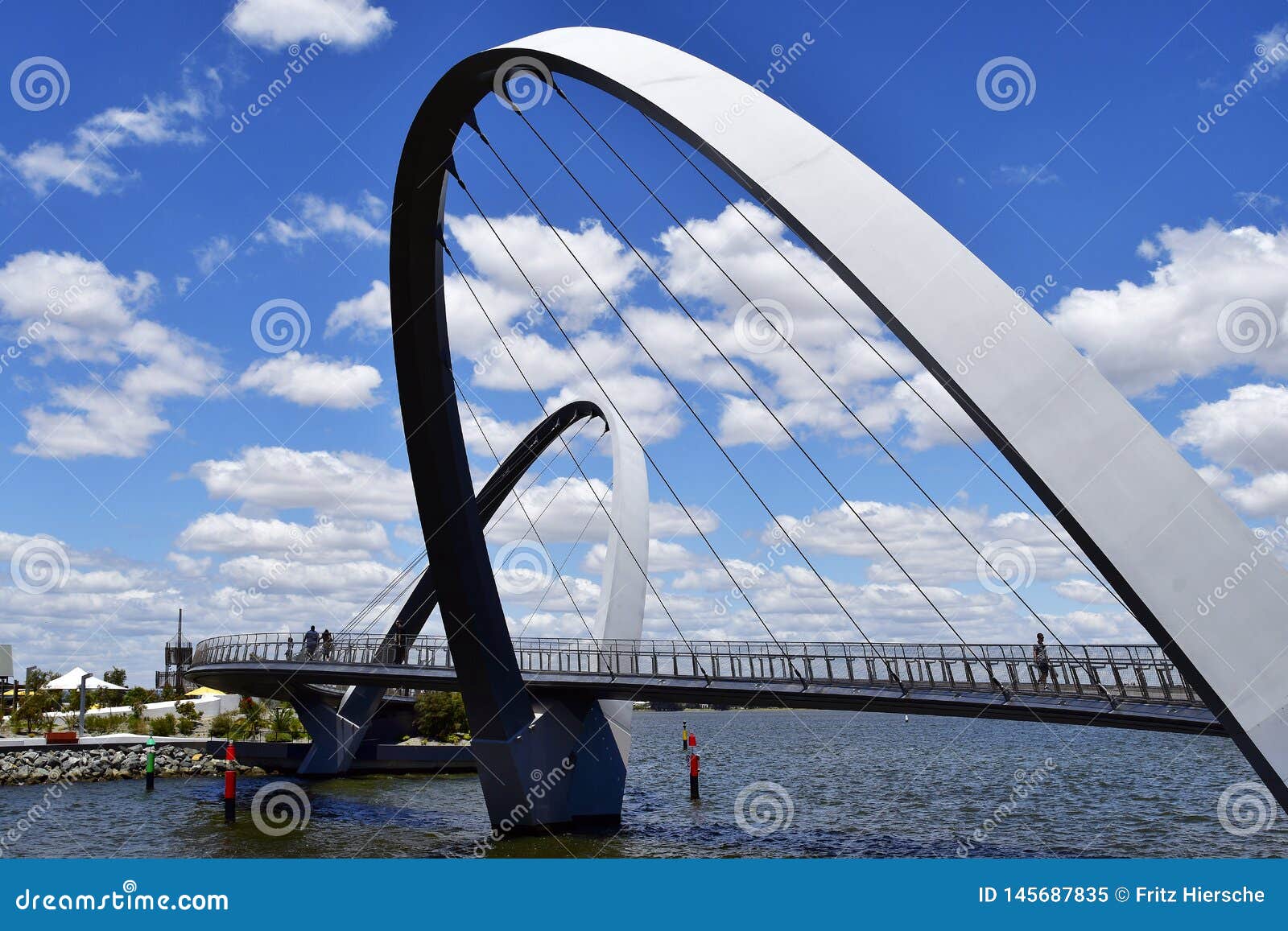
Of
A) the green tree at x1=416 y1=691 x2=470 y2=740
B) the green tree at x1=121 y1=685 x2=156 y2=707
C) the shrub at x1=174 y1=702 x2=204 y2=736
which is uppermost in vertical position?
the green tree at x1=121 y1=685 x2=156 y2=707

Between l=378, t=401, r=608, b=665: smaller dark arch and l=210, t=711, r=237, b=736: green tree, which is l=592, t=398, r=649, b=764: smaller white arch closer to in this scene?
l=378, t=401, r=608, b=665: smaller dark arch

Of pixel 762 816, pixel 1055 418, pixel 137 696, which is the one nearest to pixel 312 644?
pixel 762 816

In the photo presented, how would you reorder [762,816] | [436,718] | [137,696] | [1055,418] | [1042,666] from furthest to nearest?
1. [137,696]
2. [436,718]
3. [762,816]
4. [1042,666]
5. [1055,418]

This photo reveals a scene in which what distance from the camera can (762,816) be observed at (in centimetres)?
2766

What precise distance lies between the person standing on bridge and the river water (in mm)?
6092

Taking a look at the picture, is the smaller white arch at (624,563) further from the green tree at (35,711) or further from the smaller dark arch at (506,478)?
the green tree at (35,711)

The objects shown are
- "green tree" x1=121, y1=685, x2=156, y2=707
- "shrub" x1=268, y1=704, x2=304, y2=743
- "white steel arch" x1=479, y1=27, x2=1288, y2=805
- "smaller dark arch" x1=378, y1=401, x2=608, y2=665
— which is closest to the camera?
"white steel arch" x1=479, y1=27, x2=1288, y2=805

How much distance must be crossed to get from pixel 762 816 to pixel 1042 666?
45.2 feet

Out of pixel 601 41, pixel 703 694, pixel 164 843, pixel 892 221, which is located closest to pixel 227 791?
pixel 164 843

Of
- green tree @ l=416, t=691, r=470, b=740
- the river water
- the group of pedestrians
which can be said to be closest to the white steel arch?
the river water

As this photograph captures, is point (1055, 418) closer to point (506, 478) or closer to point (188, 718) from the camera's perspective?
point (506, 478)

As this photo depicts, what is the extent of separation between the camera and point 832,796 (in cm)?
3281

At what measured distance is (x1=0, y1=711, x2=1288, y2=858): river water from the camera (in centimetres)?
2184

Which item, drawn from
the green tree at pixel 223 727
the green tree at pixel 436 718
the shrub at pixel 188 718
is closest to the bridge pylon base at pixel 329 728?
the green tree at pixel 436 718
